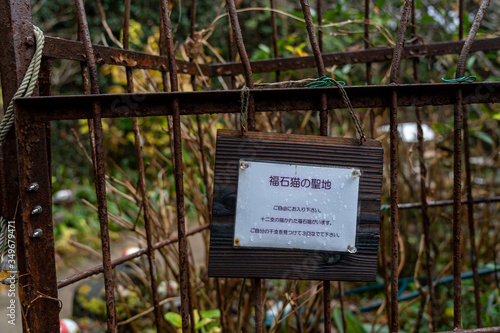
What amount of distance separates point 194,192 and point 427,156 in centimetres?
217

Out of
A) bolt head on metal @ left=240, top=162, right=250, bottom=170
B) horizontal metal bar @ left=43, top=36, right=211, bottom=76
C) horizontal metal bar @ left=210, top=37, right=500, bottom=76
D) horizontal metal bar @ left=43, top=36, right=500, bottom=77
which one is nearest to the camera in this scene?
bolt head on metal @ left=240, top=162, right=250, bottom=170

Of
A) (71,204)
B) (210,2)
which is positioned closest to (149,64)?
(71,204)

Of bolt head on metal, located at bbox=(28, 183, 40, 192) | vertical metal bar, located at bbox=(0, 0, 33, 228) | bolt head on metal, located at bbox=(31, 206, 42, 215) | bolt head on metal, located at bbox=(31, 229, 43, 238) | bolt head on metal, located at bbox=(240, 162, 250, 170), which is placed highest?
vertical metal bar, located at bbox=(0, 0, 33, 228)

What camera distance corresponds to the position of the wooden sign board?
0.85m

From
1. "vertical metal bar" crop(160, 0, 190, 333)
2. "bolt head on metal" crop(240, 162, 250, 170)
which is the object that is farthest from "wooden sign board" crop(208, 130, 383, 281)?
"vertical metal bar" crop(160, 0, 190, 333)

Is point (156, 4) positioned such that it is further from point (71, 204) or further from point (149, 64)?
point (149, 64)

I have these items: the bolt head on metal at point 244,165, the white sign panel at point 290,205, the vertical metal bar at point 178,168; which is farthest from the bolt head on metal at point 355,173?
the vertical metal bar at point 178,168

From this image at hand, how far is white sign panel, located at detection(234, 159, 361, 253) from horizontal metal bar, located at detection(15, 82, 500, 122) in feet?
0.50

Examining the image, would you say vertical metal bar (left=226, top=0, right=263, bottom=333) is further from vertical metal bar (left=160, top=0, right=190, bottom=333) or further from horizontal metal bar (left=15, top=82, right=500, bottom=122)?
vertical metal bar (left=160, top=0, right=190, bottom=333)

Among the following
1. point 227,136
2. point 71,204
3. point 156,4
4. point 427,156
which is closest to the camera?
point 227,136

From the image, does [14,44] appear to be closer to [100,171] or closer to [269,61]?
[100,171]

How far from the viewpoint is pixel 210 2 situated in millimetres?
6629

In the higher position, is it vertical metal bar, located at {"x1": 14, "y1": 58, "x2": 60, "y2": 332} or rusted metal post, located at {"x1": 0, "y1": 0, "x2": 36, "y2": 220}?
rusted metal post, located at {"x1": 0, "y1": 0, "x2": 36, "y2": 220}

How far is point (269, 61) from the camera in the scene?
1.64m
